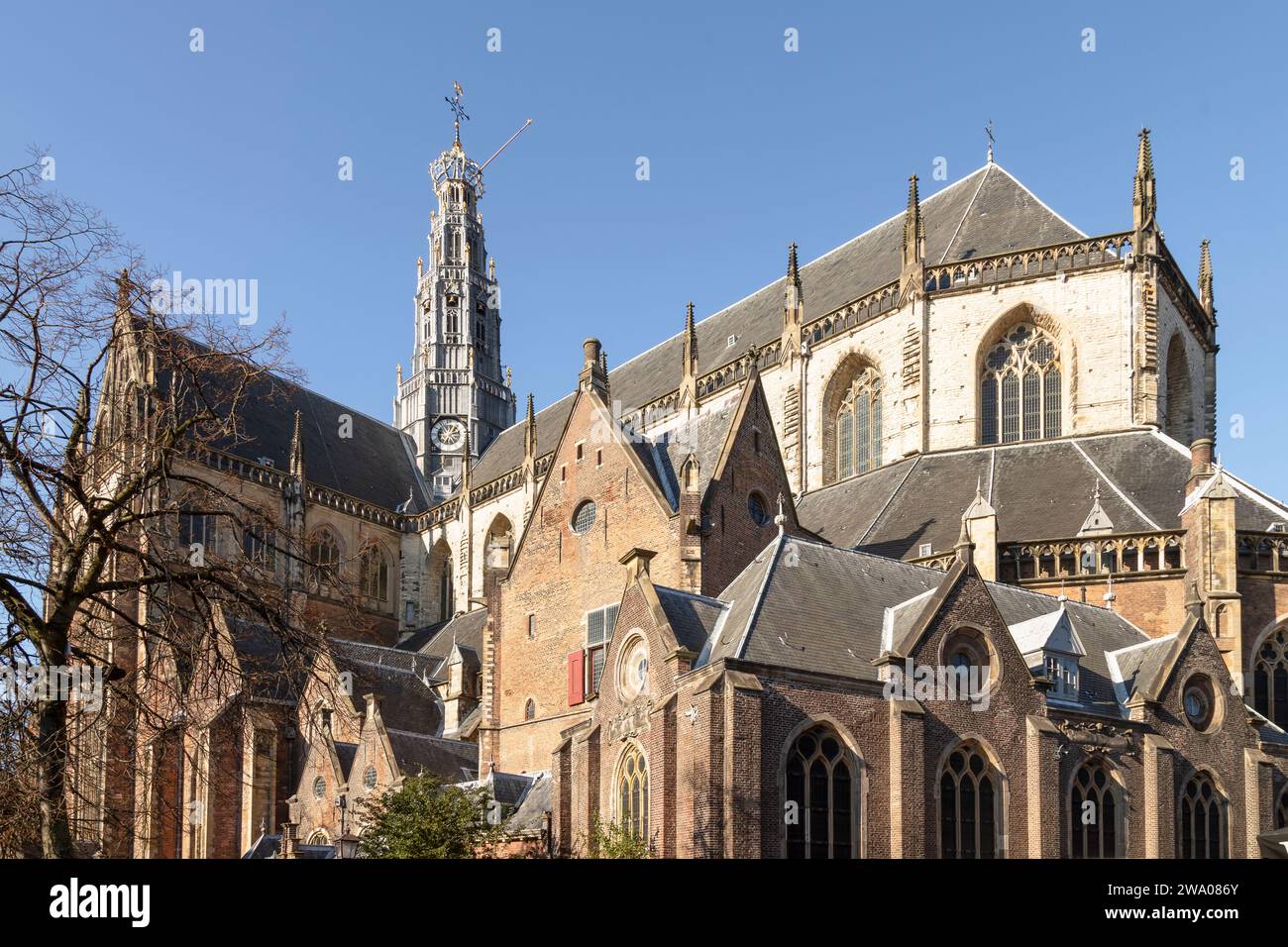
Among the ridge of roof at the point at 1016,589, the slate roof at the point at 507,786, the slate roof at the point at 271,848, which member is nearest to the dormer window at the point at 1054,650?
the ridge of roof at the point at 1016,589

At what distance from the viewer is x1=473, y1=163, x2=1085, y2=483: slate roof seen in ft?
148

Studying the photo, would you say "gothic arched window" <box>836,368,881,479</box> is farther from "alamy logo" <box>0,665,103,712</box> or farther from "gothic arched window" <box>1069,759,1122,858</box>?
"alamy logo" <box>0,665,103,712</box>

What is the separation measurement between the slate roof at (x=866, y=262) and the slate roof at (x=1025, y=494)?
24.4 feet

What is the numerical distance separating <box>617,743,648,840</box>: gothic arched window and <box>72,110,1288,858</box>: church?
0.29 feet

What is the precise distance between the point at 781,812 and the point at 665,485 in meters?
10.0

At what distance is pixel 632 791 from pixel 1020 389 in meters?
23.5

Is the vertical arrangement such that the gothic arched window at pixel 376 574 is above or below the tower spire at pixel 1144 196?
below

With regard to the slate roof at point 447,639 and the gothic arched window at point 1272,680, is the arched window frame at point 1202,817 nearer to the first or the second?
the gothic arched window at point 1272,680

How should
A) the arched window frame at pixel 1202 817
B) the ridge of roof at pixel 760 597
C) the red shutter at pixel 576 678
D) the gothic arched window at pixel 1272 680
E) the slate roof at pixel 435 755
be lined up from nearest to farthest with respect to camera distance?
the ridge of roof at pixel 760 597 < the arched window frame at pixel 1202 817 < the red shutter at pixel 576 678 < the gothic arched window at pixel 1272 680 < the slate roof at pixel 435 755

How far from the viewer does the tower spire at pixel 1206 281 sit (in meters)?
47.2

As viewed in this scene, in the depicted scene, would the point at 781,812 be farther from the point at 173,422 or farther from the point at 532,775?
the point at 173,422

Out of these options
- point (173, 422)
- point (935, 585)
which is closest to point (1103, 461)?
point (935, 585)

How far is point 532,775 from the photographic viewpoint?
32.0 meters
